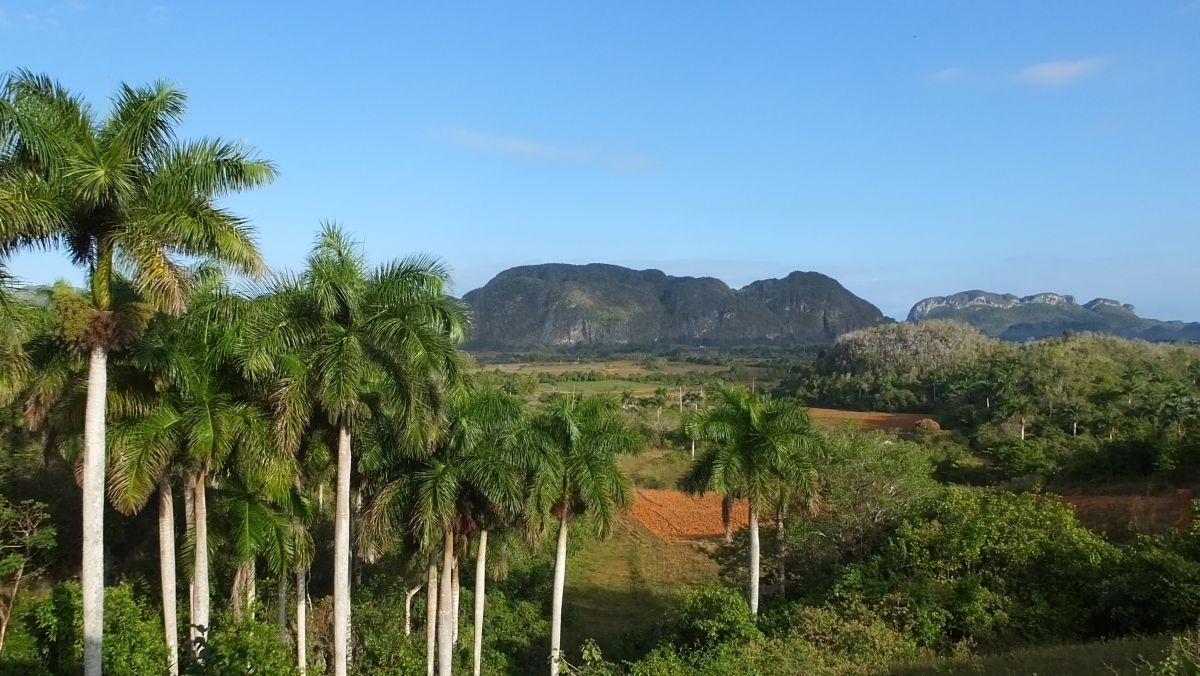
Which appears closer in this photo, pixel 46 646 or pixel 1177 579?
pixel 46 646

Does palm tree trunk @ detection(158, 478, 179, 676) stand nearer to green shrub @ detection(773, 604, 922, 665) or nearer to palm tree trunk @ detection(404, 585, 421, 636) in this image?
palm tree trunk @ detection(404, 585, 421, 636)

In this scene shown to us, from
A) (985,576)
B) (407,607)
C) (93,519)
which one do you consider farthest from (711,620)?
(93,519)

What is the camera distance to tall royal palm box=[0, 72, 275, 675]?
25.9 ft

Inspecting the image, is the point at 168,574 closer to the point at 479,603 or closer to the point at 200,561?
the point at 200,561

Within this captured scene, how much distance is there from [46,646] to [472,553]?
7.47 metres

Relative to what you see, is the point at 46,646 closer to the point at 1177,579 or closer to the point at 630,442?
the point at 630,442

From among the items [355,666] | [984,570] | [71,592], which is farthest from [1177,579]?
[71,592]

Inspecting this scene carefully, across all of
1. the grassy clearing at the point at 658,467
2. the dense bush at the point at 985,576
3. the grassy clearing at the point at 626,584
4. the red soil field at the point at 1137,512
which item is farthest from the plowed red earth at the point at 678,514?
the dense bush at the point at 985,576

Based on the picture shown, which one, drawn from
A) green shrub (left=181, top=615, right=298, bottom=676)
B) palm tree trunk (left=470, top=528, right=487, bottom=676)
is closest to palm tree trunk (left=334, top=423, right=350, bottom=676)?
green shrub (left=181, top=615, right=298, bottom=676)

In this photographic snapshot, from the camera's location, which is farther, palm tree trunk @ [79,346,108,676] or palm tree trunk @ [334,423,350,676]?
palm tree trunk @ [334,423,350,676]

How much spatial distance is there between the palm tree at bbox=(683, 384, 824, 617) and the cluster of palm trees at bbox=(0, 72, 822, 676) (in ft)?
0.30

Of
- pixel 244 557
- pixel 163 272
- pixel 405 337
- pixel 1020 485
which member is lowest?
pixel 1020 485

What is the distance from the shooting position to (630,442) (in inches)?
614

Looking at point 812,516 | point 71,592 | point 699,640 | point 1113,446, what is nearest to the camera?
point 71,592
